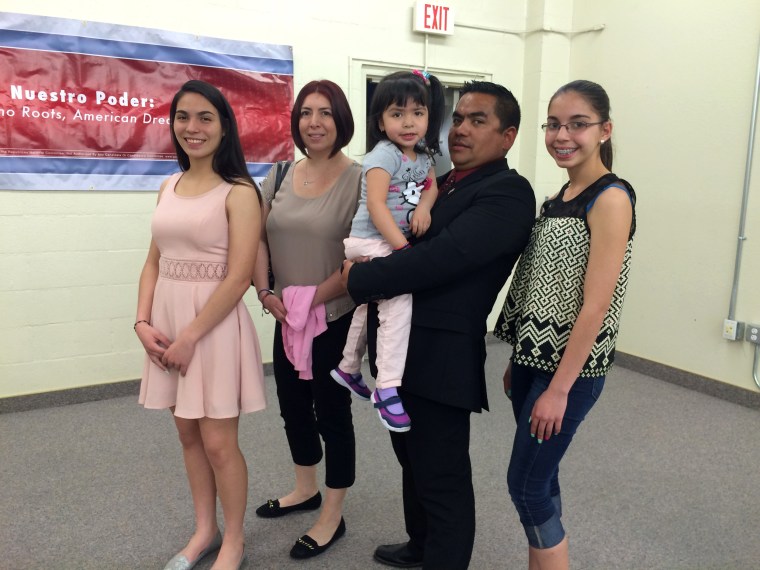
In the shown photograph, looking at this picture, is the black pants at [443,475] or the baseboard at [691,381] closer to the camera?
Answer: the black pants at [443,475]

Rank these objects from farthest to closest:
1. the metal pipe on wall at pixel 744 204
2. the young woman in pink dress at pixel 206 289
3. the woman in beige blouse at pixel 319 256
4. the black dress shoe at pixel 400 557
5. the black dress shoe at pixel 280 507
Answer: the metal pipe on wall at pixel 744 204 < the black dress shoe at pixel 280 507 < the black dress shoe at pixel 400 557 < the woman in beige blouse at pixel 319 256 < the young woman in pink dress at pixel 206 289

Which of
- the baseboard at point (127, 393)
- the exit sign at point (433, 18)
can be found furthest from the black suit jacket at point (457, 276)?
the exit sign at point (433, 18)

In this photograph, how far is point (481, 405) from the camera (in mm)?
1404

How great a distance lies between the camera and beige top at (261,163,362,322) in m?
1.68

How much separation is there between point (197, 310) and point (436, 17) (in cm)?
299

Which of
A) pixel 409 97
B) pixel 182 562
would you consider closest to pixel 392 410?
pixel 409 97

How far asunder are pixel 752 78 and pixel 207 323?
10.5 feet

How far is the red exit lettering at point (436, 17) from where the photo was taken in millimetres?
3738

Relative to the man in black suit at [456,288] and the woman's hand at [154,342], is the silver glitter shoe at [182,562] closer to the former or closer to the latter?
the woman's hand at [154,342]

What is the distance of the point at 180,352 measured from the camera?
5.15ft

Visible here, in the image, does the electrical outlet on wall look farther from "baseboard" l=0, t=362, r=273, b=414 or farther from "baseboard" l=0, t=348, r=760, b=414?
"baseboard" l=0, t=362, r=273, b=414

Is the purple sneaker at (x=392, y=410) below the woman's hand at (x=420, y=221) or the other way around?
below

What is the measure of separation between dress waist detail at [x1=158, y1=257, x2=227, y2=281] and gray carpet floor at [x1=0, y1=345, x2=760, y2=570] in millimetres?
954

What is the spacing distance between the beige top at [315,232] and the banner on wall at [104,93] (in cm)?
186
